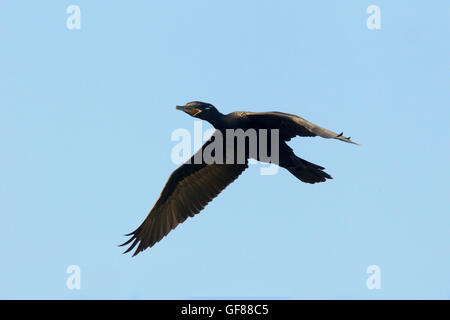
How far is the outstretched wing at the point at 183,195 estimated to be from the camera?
14.1 metres

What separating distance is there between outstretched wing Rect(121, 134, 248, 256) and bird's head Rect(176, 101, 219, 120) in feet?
2.97

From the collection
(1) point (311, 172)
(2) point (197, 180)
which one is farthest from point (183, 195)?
(1) point (311, 172)

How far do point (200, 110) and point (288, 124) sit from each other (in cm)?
145

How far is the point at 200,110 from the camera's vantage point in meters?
13.3

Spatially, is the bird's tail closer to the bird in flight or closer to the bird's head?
the bird in flight

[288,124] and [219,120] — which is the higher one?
[219,120]

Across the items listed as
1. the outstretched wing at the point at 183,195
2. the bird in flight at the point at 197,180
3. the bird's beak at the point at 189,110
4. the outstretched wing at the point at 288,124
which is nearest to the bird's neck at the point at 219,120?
the bird in flight at the point at 197,180

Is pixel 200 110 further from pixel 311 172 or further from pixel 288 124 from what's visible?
pixel 311 172

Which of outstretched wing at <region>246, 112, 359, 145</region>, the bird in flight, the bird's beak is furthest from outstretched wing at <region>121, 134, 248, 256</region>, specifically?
outstretched wing at <region>246, 112, 359, 145</region>
